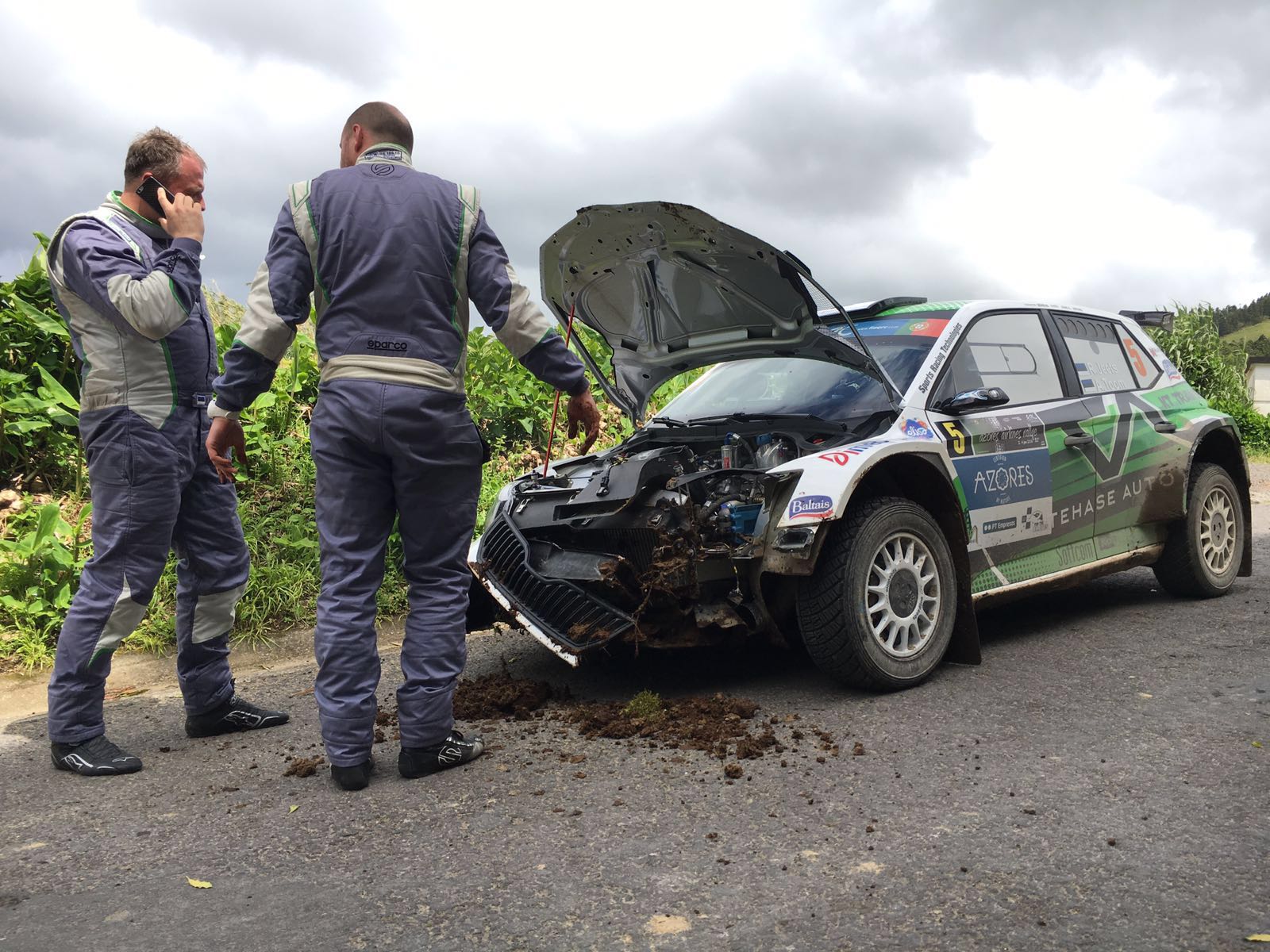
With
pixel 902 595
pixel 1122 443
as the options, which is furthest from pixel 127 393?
pixel 1122 443

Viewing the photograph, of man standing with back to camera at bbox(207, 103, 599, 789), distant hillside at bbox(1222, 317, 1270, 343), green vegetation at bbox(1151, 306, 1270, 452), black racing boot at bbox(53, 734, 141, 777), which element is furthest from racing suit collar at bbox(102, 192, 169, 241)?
distant hillside at bbox(1222, 317, 1270, 343)

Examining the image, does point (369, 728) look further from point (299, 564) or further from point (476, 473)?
point (299, 564)

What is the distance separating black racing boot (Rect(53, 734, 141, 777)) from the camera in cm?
379

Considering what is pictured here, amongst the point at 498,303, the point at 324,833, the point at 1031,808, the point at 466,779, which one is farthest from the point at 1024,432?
the point at 324,833

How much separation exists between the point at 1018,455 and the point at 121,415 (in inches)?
150

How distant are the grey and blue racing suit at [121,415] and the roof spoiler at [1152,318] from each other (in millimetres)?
5258

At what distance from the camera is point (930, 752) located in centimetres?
358

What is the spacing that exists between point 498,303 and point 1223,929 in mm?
2668

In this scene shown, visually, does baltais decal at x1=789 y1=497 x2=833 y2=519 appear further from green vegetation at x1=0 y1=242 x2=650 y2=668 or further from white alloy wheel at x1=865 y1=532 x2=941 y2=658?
green vegetation at x1=0 y1=242 x2=650 y2=668

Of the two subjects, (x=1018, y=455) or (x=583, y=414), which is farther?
(x=1018, y=455)

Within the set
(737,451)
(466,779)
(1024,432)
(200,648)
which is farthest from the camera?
(1024,432)

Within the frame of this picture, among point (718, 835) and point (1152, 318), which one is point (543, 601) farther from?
point (1152, 318)

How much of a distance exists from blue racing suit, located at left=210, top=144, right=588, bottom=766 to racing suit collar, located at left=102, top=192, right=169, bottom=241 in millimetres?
915

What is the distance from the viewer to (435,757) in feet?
11.8
